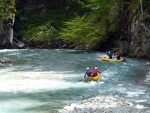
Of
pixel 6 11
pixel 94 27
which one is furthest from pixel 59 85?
pixel 6 11

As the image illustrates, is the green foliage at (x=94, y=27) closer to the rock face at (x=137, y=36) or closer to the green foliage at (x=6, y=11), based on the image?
the rock face at (x=137, y=36)

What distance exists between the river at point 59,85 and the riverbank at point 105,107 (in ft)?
2.44

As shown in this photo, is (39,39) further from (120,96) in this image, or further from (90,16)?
(120,96)

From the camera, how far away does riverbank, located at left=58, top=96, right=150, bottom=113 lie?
16998 millimetres

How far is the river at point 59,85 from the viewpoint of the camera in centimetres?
1919

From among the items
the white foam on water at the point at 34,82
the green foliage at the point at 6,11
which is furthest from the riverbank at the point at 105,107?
the green foliage at the point at 6,11

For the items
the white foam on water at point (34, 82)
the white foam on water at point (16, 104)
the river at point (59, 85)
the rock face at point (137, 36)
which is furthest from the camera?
the rock face at point (137, 36)

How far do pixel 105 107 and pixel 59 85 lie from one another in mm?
6939

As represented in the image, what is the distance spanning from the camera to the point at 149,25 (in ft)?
125

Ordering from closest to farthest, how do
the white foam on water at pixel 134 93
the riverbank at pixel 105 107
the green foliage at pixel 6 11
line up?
the riverbank at pixel 105 107
the white foam on water at pixel 134 93
the green foliage at pixel 6 11

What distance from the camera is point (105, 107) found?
698 inches

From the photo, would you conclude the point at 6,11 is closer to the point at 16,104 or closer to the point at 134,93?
the point at 16,104

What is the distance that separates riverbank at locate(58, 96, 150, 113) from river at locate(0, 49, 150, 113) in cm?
74

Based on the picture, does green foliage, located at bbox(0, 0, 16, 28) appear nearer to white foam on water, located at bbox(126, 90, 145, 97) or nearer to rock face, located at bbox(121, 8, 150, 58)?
rock face, located at bbox(121, 8, 150, 58)
